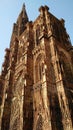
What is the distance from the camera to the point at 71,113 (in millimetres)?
11828

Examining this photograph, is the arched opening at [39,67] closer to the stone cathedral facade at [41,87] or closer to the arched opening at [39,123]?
the stone cathedral facade at [41,87]

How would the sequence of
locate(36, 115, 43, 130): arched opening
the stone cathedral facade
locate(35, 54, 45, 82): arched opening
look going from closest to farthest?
the stone cathedral facade, locate(36, 115, 43, 130): arched opening, locate(35, 54, 45, 82): arched opening

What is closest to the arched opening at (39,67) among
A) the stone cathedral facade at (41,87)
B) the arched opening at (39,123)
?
the stone cathedral facade at (41,87)

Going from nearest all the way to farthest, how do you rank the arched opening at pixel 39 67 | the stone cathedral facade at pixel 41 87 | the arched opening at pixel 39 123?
1. the stone cathedral facade at pixel 41 87
2. the arched opening at pixel 39 123
3. the arched opening at pixel 39 67

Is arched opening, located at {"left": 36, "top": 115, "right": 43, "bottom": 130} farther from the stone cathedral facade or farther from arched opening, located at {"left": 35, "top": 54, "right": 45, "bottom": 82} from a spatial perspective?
arched opening, located at {"left": 35, "top": 54, "right": 45, "bottom": 82}

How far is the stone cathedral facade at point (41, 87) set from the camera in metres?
12.5

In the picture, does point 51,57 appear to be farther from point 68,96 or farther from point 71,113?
point 71,113

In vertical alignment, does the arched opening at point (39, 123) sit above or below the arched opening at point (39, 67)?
below

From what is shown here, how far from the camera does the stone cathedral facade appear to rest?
12.5 meters

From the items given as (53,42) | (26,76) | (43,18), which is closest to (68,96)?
(26,76)

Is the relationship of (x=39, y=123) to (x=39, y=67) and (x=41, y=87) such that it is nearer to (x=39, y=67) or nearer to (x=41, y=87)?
(x=41, y=87)

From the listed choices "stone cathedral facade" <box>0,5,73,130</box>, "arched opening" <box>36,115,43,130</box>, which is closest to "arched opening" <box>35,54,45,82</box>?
"stone cathedral facade" <box>0,5,73,130</box>

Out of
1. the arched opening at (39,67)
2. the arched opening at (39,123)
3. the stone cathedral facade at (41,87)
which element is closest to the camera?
the stone cathedral facade at (41,87)

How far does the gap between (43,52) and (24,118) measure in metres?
7.29
